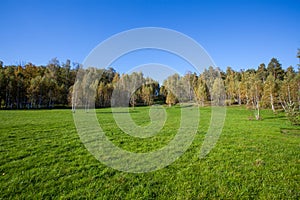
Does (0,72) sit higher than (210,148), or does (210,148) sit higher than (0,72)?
(0,72)

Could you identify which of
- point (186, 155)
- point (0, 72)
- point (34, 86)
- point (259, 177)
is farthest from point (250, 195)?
point (0, 72)

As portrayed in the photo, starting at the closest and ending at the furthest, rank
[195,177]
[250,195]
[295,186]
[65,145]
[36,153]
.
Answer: [250,195], [295,186], [195,177], [36,153], [65,145]

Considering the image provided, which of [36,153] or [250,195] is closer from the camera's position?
[250,195]

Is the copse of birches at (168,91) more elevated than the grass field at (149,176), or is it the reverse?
the copse of birches at (168,91)

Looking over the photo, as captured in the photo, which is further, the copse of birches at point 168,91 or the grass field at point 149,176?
the copse of birches at point 168,91

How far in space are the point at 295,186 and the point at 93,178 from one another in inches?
274

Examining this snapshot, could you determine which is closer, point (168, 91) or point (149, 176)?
point (149, 176)

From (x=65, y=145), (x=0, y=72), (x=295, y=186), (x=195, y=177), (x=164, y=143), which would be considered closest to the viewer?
(x=295, y=186)

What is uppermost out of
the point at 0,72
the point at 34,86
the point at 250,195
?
the point at 0,72

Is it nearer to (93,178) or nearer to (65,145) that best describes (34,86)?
(65,145)

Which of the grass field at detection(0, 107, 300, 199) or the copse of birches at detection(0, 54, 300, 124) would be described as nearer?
the grass field at detection(0, 107, 300, 199)

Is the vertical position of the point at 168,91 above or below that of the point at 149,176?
above

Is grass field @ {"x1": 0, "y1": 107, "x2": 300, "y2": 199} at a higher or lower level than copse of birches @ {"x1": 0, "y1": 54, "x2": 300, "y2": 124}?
lower

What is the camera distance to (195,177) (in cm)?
644
